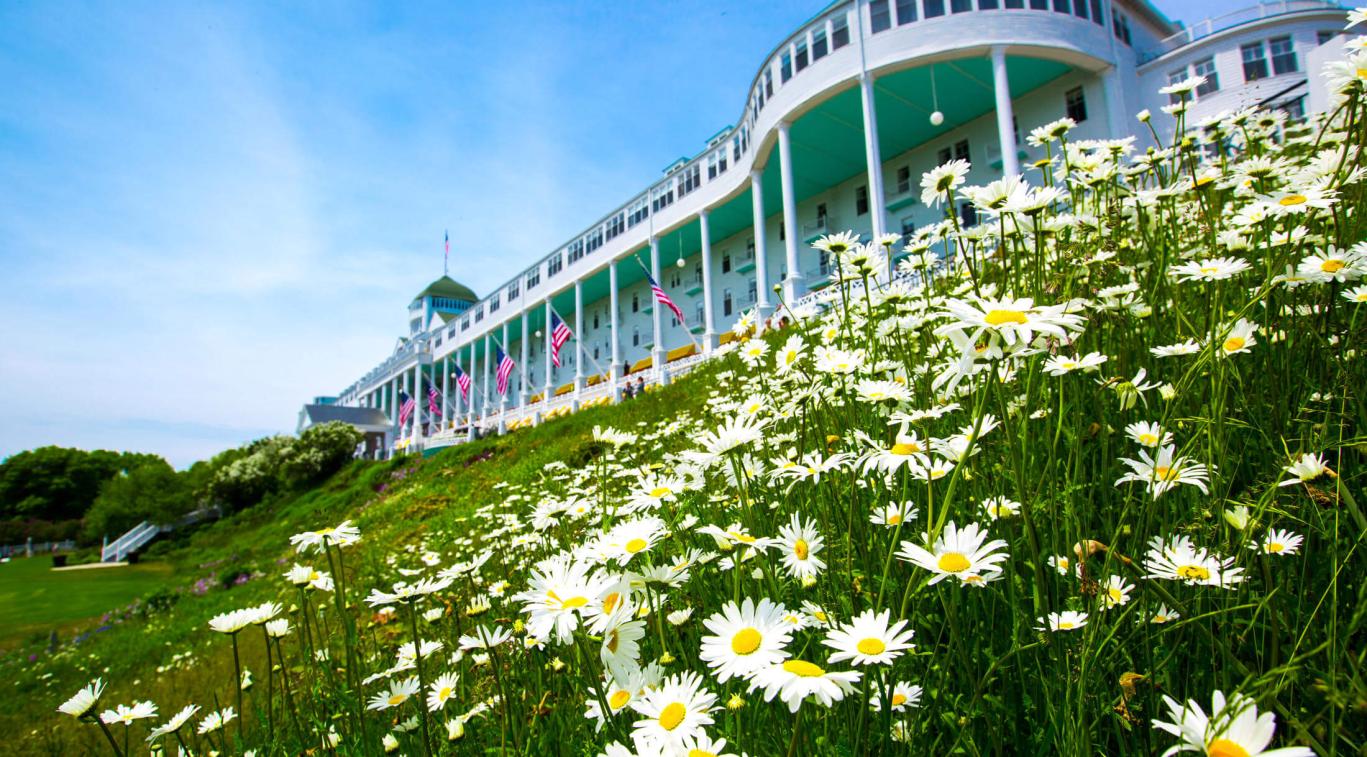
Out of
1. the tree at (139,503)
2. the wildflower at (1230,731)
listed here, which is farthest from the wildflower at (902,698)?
the tree at (139,503)

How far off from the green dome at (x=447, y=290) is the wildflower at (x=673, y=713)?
254 ft

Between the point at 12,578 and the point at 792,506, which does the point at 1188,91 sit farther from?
the point at 12,578

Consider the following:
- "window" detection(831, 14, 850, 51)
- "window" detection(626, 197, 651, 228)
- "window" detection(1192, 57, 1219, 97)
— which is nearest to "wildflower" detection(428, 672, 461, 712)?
"window" detection(831, 14, 850, 51)

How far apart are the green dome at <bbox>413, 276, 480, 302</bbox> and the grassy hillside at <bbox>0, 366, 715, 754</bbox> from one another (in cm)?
5550

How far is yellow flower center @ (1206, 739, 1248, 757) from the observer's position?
707 millimetres

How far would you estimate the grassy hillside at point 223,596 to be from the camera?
4.92 metres

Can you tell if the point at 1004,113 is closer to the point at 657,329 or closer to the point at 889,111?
the point at 889,111

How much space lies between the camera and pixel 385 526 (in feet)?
36.3

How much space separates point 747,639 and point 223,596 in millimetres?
15204

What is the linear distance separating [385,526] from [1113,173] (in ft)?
38.3

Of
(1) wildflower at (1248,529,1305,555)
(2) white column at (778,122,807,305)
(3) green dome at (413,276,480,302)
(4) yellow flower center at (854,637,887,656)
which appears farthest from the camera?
(3) green dome at (413,276,480,302)

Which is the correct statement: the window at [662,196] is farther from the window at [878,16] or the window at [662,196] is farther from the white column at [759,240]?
the window at [878,16]

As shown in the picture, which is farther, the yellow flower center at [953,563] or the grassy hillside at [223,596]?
the grassy hillside at [223,596]

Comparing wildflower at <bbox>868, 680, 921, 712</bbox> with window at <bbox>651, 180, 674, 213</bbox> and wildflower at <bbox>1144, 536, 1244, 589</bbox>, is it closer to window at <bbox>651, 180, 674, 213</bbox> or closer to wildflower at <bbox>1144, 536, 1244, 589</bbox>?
wildflower at <bbox>1144, 536, 1244, 589</bbox>
